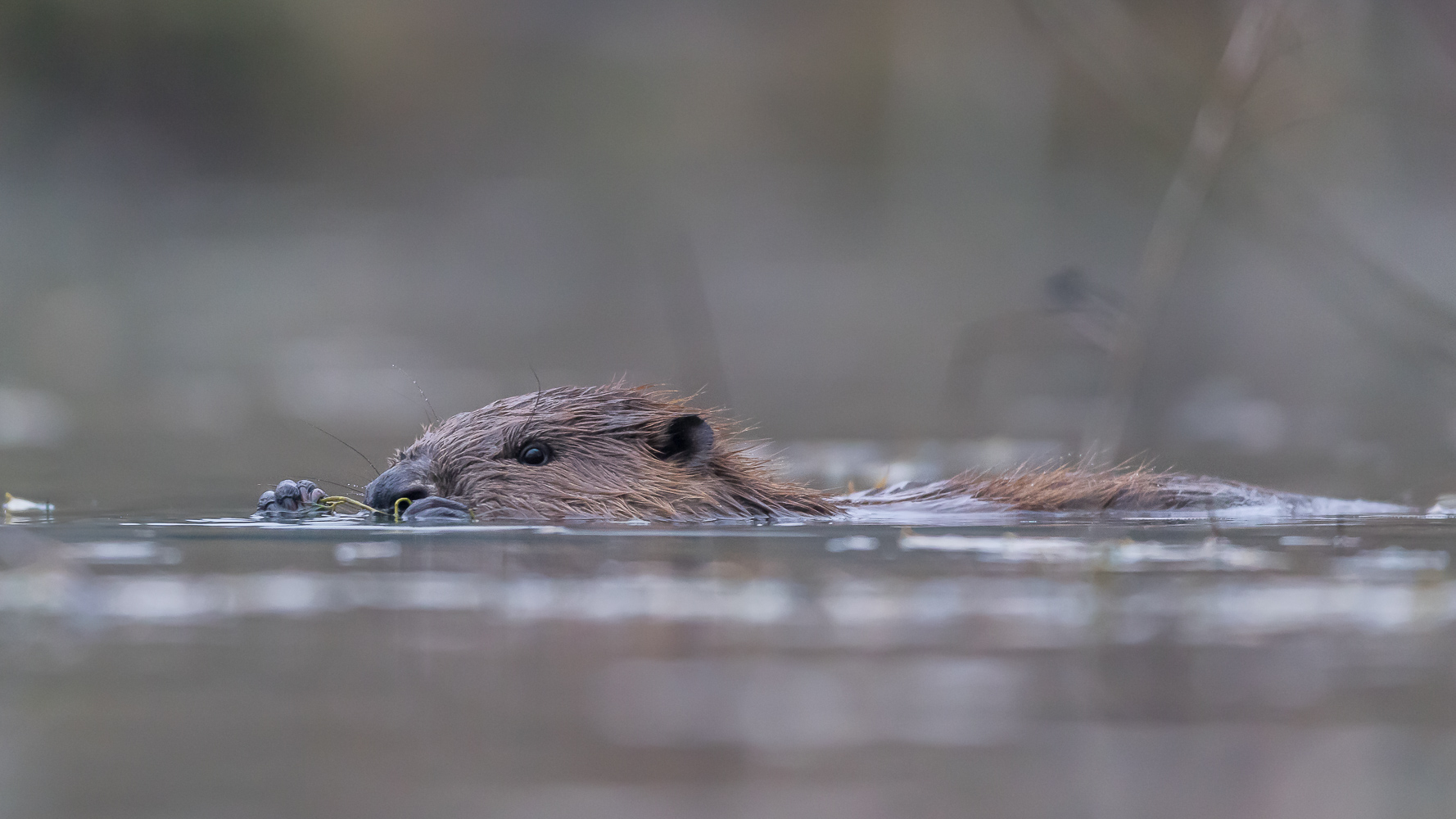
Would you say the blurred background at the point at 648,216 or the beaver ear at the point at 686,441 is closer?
the beaver ear at the point at 686,441

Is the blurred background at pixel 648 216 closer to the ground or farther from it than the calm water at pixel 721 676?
farther from it

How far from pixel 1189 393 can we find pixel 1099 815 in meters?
9.24

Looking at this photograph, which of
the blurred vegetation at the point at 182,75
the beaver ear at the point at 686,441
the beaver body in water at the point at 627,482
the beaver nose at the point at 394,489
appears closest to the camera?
the beaver nose at the point at 394,489

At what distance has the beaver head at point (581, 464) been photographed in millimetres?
5215

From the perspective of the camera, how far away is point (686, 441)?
538 cm

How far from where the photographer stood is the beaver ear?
17.5 feet

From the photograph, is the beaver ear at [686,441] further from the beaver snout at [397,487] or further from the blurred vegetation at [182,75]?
the blurred vegetation at [182,75]

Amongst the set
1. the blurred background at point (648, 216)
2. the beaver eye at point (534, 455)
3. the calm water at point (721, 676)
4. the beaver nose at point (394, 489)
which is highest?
the blurred background at point (648, 216)

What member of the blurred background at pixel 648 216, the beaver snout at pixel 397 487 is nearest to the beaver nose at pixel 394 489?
the beaver snout at pixel 397 487

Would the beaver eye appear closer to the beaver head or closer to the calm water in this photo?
the beaver head

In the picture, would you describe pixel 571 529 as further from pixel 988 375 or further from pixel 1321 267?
pixel 988 375

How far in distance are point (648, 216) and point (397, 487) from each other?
1016cm

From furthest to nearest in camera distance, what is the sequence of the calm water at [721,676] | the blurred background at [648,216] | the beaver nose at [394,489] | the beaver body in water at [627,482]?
the blurred background at [648,216] < the beaver body in water at [627,482] < the beaver nose at [394,489] < the calm water at [721,676]

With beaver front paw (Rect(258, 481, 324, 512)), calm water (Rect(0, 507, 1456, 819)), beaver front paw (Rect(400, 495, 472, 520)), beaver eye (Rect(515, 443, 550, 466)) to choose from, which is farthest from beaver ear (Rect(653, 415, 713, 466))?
beaver front paw (Rect(258, 481, 324, 512))
